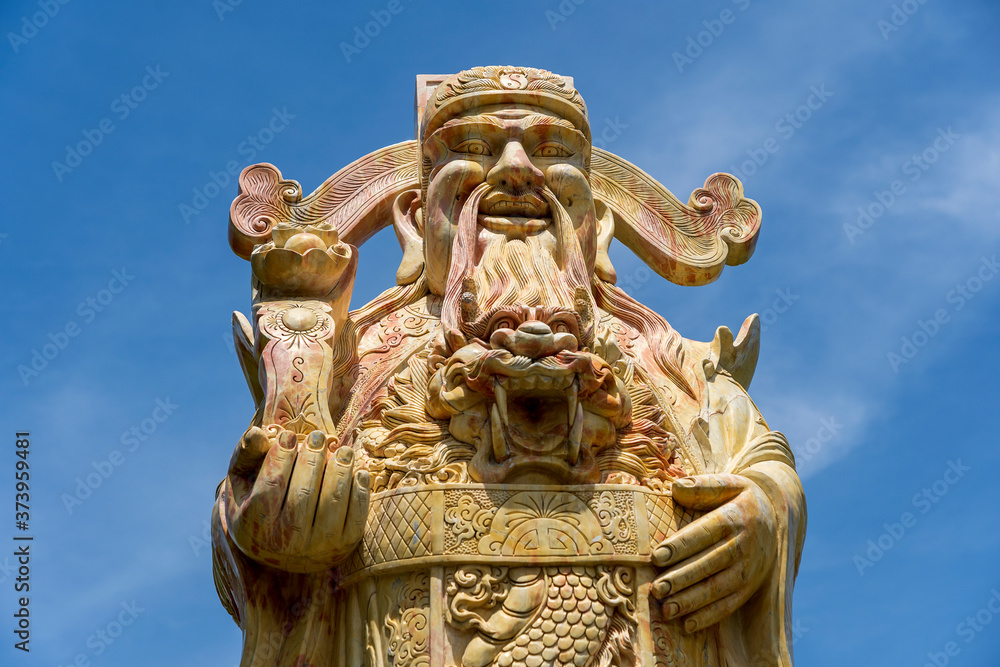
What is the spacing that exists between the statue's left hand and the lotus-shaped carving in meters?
2.34

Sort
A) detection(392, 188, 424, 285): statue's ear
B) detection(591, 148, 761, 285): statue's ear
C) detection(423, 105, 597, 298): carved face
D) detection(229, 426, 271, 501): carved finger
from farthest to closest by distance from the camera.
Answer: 1. detection(591, 148, 761, 285): statue's ear
2. detection(392, 188, 424, 285): statue's ear
3. detection(423, 105, 597, 298): carved face
4. detection(229, 426, 271, 501): carved finger

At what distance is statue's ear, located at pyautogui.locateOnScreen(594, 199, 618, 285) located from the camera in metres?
8.98

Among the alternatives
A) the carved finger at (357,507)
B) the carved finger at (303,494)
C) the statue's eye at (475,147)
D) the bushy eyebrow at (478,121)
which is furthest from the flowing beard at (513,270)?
the carved finger at (303,494)

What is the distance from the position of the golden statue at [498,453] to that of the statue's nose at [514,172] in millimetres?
12

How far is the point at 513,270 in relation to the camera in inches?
317

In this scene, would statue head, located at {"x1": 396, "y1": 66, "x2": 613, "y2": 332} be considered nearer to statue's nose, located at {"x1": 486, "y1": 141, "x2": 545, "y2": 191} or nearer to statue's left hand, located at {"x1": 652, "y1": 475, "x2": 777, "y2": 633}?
statue's nose, located at {"x1": 486, "y1": 141, "x2": 545, "y2": 191}

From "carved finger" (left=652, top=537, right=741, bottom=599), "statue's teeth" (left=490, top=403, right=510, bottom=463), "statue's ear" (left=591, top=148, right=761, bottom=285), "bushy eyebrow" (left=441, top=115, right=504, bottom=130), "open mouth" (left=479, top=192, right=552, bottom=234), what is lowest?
"carved finger" (left=652, top=537, right=741, bottom=599)

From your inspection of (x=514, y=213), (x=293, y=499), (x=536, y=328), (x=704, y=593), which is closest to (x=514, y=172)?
(x=514, y=213)

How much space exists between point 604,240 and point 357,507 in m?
2.99

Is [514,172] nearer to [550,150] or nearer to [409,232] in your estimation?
[550,150]

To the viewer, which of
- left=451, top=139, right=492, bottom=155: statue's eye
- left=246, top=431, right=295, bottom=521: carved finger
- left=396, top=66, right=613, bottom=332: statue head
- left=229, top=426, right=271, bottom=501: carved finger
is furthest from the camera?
left=451, top=139, right=492, bottom=155: statue's eye

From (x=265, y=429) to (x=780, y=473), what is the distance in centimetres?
287

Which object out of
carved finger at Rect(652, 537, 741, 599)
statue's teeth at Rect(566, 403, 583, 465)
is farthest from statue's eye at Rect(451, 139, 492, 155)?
carved finger at Rect(652, 537, 741, 599)

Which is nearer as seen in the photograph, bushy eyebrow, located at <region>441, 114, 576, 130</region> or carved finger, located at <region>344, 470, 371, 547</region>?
carved finger, located at <region>344, 470, 371, 547</region>
